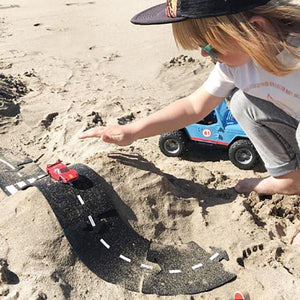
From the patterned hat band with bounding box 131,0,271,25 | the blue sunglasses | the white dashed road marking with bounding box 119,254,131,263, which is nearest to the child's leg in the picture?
the blue sunglasses

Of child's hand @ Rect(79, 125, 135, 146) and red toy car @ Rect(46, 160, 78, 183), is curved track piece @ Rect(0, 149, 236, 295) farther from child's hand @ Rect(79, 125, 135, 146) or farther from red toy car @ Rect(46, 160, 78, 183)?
child's hand @ Rect(79, 125, 135, 146)

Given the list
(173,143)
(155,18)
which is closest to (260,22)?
(155,18)

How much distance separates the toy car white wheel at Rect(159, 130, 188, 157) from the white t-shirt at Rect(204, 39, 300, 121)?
692 mm

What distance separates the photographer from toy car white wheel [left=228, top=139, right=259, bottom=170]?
2.36 metres

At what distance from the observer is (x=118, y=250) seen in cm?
178

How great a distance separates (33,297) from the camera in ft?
5.00

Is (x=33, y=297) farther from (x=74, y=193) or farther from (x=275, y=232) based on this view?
(x=275, y=232)

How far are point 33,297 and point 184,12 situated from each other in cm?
104

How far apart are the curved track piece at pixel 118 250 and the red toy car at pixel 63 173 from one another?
24 mm

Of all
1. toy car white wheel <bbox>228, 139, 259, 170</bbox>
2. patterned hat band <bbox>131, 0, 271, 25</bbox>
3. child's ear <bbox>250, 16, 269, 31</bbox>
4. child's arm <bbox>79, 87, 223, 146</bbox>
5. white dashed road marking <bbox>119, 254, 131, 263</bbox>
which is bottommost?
toy car white wheel <bbox>228, 139, 259, 170</bbox>

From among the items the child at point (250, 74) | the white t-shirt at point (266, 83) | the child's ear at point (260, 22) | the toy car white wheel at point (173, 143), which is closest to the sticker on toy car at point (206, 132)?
the toy car white wheel at point (173, 143)

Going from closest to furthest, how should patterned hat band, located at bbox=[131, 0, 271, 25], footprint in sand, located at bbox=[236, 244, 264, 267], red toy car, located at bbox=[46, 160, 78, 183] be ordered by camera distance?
patterned hat band, located at bbox=[131, 0, 271, 25] → footprint in sand, located at bbox=[236, 244, 264, 267] → red toy car, located at bbox=[46, 160, 78, 183]

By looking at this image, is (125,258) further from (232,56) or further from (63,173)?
(232,56)

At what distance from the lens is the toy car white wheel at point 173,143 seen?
8.17 feet
